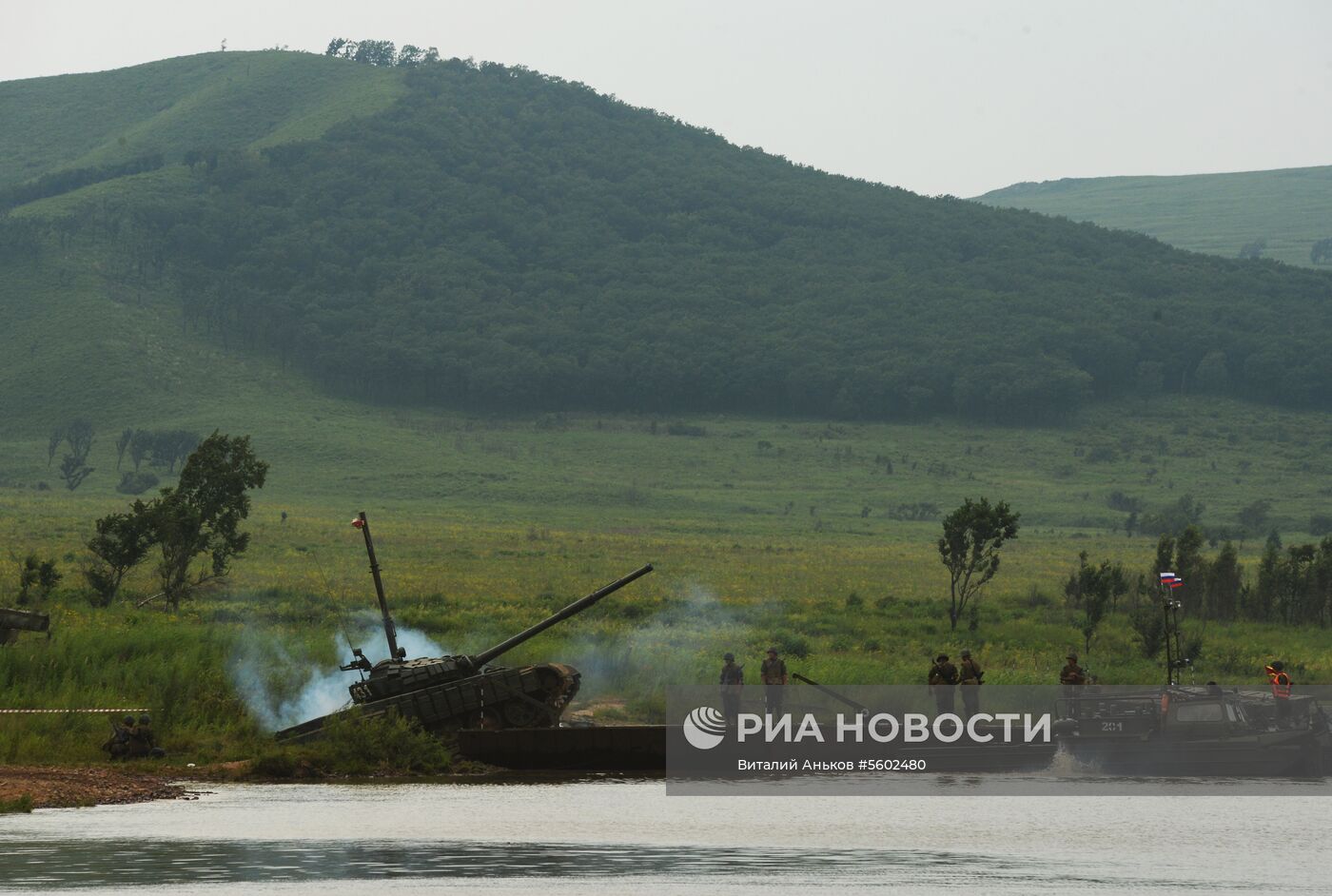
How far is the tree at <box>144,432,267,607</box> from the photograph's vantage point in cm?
6688

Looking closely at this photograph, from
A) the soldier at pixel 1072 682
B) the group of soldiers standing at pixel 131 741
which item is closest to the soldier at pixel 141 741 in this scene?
the group of soldiers standing at pixel 131 741

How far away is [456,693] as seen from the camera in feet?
131

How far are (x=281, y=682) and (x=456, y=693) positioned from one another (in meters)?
6.33

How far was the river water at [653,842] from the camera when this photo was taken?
25922mm

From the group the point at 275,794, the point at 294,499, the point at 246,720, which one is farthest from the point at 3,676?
the point at 294,499

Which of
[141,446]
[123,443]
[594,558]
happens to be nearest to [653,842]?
[594,558]

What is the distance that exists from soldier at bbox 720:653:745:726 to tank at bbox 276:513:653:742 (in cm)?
301

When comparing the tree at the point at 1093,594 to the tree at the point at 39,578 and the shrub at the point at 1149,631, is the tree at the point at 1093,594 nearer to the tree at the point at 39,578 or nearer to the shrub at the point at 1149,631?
the shrub at the point at 1149,631

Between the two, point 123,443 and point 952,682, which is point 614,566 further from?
point 123,443

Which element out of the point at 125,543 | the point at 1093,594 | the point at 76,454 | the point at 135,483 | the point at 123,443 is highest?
the point at 123,443

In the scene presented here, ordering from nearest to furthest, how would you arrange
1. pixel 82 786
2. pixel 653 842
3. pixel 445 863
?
pixel 445 863
pixel 653 842
pixel 82 786

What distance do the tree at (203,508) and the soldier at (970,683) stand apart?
32526mm

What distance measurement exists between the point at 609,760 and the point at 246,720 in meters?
7.89

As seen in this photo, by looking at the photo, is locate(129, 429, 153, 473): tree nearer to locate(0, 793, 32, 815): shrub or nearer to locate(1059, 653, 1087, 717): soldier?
locate(1059, 653, 1087, 717): soldier
